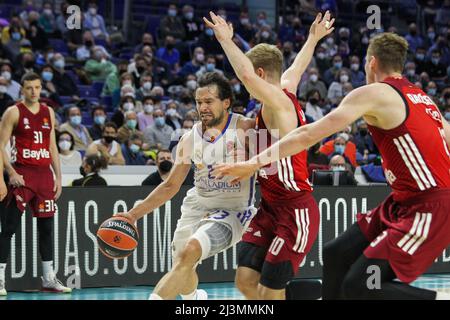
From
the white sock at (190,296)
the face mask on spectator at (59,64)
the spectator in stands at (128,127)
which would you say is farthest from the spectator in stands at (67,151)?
the white sock at (190,296)

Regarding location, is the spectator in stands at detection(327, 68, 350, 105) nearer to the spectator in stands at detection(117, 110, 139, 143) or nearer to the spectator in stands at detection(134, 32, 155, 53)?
the spectator in stands at detection(134, 32, 155, 53)

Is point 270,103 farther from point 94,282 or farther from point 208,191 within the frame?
point 94,282

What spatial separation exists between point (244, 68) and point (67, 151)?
24.6 feet

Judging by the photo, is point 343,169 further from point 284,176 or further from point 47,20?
point 47,20

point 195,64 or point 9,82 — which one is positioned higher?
point 195,64

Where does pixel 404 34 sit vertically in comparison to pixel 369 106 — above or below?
above

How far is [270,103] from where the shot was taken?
21.5 feet

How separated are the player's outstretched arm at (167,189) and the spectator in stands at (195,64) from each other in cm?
1265

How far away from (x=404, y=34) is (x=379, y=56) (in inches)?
854

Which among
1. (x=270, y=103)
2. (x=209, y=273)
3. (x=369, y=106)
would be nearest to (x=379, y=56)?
(x=369, y=106)

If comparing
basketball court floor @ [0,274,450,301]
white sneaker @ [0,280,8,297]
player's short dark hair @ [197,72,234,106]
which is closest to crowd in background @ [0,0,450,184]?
basketball court floor @ [0,274,450,301]

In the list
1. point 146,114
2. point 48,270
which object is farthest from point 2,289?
point 146,114

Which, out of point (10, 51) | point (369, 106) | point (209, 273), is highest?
point (10, 51)

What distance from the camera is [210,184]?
745 centimetres
